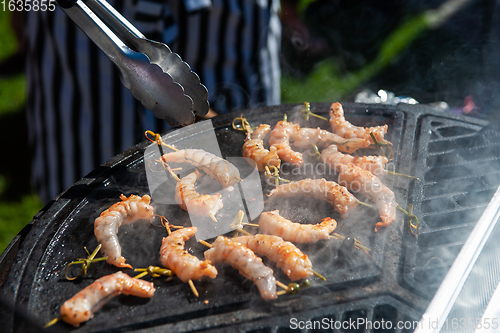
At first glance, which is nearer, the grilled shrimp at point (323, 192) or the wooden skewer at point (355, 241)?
the wooden skewer at point (355, 241)

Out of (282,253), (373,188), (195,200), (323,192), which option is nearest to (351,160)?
(373,188)

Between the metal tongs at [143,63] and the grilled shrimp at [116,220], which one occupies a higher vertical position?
the metal tongs at [143,63]

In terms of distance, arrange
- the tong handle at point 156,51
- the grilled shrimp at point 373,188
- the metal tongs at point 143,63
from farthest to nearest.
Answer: the grilled shrimp at point 373,188 → the tong handle at point 156,51 → the metal tongs at point 143,63

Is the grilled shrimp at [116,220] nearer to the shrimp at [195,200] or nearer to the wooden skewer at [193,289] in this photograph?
the shrimp at [195,200]

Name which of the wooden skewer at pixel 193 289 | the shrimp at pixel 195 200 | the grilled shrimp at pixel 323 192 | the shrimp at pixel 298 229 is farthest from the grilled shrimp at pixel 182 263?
the grilled shrimp at pixel 323 192

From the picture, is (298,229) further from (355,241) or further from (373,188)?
(373,188)

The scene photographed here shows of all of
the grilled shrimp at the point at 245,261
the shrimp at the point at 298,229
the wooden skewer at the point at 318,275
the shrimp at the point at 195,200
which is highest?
the shrimp at the point at 195,200
